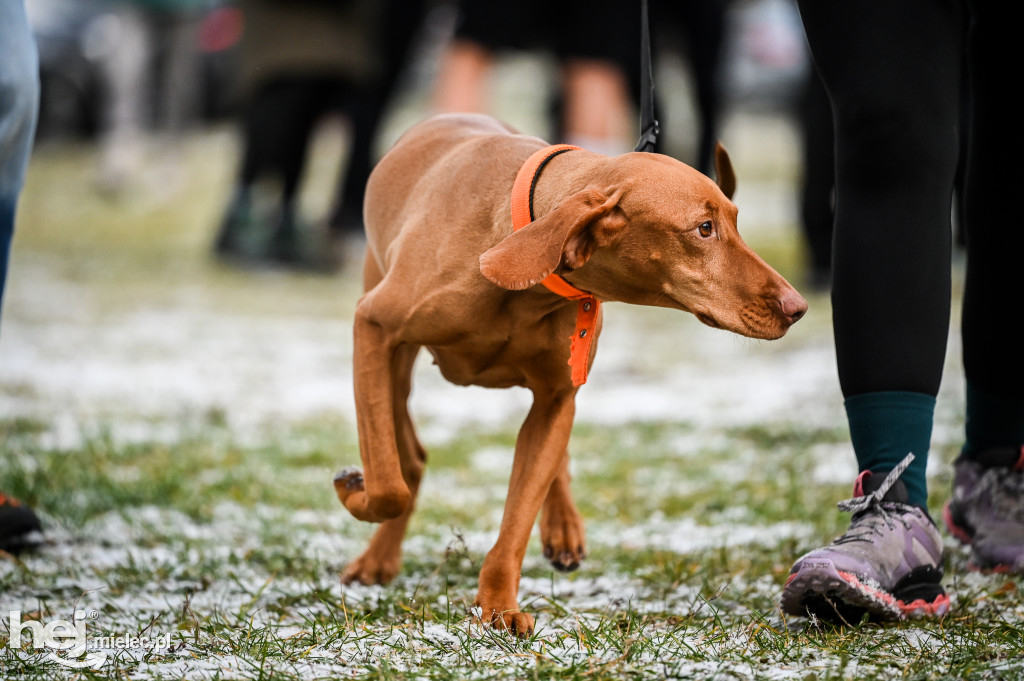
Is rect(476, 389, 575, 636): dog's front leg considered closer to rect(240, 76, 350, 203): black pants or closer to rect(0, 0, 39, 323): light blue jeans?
rect(0, 0, 39, 323): light blue jeans

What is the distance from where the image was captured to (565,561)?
2658mm

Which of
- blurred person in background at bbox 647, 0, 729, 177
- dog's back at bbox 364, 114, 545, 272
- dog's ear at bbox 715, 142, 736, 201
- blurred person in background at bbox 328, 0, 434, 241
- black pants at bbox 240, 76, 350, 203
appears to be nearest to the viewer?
dog's back at bbox 364, 114, 545, 272

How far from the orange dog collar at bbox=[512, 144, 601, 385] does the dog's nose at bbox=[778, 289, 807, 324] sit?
36cm

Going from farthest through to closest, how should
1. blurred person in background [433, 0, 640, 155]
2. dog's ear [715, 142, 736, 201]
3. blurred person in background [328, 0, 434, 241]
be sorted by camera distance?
1. blurred person in background [328, 0, 434, 241]
2. blurred person in background [433, 0, 640, 155]
3. dog's ear [715, 142, 736, 201]

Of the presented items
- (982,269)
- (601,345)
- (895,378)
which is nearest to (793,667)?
(895,378)

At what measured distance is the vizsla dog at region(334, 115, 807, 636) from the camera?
203 centimetres

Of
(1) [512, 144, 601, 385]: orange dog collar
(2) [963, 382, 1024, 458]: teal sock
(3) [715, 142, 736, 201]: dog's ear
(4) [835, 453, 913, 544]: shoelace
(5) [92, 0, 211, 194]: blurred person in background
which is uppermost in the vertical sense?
(3) [715, 142, 736, 201]: dog's ear

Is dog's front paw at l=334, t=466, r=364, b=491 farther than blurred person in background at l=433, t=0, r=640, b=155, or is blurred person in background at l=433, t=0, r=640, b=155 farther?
blurred person in background at l=433, t=0, r=640, b=155

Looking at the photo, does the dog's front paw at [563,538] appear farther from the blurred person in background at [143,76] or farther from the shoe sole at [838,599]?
the blurred person in background at [143,76]

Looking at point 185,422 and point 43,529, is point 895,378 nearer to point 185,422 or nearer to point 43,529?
point 43,529

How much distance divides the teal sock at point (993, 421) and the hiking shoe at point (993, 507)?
3 cm

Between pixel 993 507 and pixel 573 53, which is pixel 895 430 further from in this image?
pixel 573 53

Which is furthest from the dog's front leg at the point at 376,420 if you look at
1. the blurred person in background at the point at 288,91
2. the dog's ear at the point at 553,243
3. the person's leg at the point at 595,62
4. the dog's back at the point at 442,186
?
the blurred person in background at the point at 288,91

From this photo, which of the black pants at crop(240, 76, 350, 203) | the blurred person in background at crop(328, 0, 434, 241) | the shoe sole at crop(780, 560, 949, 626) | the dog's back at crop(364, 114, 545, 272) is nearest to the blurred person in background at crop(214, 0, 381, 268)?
the black pants at crop(240, 76, 350, 203)
